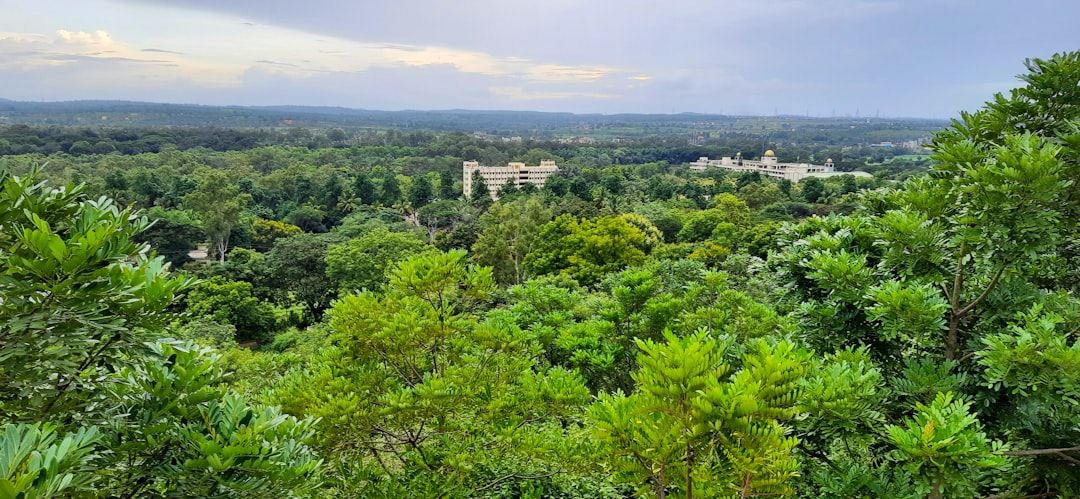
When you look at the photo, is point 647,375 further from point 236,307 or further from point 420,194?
point 420,194

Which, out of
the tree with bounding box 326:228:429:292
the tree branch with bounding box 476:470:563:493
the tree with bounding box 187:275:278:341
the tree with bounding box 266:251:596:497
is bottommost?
the tree with bounding box 187:275:278:341

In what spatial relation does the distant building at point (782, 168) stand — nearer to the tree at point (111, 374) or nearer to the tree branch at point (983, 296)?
the tree branch at point (983, 296)

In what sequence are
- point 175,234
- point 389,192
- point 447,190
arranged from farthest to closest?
1. point 447,190
2. point 389,192
3. point 175,234

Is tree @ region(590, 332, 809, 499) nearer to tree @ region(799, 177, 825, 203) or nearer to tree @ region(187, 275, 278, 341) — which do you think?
tree @ region(187, 275, 278, 341)

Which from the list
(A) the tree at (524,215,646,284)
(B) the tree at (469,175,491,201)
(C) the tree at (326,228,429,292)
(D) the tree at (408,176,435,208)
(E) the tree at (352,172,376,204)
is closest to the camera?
(A) the tree at (524,215,646,284)

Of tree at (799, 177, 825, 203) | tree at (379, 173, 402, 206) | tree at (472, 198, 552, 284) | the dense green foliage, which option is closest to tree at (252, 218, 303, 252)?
tree at (379, 173, 402, 206)

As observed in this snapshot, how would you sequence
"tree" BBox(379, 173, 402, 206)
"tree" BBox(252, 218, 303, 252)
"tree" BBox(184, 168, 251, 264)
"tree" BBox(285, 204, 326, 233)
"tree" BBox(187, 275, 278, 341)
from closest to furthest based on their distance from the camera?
"tree" BBox(187, 275, 278, 341) < "tree" BBox(184, 168, 251, 264) < "tree" BBox(252, 218, 303, 252) < "tree" BBox(285, 204, 326, 233) < "tree" BBox(379, 173, 402, 206)

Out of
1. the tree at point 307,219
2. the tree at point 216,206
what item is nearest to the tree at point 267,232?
the tree at point 216,206

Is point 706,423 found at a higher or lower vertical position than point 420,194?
higher

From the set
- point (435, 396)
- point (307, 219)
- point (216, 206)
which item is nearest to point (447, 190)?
point (307, 219)
